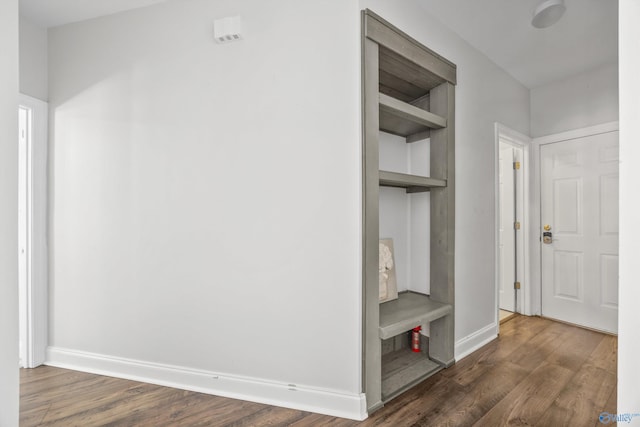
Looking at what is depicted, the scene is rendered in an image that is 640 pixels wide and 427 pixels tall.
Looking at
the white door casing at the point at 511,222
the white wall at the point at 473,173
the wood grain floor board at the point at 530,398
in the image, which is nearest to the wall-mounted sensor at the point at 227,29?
the white wall at the point at 473,173

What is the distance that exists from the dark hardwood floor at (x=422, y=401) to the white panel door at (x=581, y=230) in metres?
0.89

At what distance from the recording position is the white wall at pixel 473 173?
8.33 feet

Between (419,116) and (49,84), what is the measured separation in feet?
9.18

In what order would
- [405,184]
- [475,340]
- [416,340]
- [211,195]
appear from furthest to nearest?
1. [475,340]
2. [416,340]
3. [405,184]
4. [211,195]

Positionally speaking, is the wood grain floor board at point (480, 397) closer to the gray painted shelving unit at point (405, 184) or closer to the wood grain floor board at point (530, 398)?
the wood grain floor board at point (530, 398)

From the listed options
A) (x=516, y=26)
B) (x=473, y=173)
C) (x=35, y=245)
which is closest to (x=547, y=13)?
(x=516, y=26)

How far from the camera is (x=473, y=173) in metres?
2.76

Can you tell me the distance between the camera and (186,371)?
2.12 metres

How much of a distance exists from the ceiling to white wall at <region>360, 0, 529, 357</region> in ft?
0.34

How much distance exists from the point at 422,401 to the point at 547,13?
2.73 m

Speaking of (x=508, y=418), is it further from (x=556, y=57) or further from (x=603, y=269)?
(x=556, y=57)

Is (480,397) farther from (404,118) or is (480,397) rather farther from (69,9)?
(69,9)

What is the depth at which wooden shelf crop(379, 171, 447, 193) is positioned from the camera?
6.51ft
